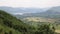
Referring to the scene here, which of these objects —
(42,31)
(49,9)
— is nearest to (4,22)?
(42,31)

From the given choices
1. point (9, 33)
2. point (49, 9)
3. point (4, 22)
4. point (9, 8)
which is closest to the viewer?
point (9, 33)

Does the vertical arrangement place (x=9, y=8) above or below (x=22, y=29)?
below

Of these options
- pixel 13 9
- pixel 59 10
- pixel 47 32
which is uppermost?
pixel 47 32

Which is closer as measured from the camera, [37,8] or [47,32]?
[47,32]

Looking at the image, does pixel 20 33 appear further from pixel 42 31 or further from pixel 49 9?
pixel 49 9

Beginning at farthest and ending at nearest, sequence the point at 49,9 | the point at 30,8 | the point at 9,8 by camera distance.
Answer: the point at 49,9
the point at 30,8
the point at 9,8

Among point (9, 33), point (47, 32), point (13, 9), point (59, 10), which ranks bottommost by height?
point (59, 10)

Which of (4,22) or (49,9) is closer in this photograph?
(4,22)

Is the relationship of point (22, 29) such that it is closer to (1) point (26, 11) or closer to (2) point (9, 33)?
(2) point (9, 33)

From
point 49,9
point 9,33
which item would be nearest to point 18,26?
point 9,33
